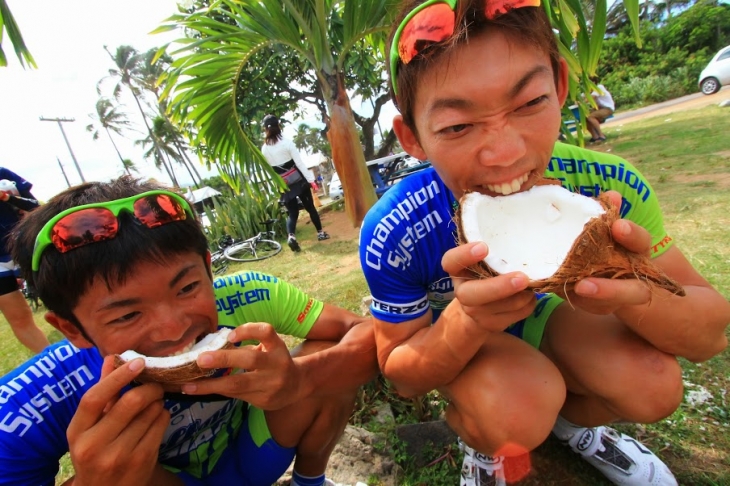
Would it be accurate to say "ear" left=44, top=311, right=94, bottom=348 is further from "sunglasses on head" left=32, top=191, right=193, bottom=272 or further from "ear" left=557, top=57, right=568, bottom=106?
"ear" left=557, top=57, right=568, bottom=106

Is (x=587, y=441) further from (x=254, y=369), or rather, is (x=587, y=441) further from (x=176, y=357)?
(x=176, y=357)

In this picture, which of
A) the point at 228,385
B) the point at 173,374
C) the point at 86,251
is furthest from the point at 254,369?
the point at 86,251

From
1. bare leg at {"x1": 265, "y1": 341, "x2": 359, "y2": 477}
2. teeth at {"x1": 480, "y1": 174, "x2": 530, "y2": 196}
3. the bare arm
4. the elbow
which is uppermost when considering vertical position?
teeth at {"x1": 480, "y1": 174, "x2": 530, "y2": 196}

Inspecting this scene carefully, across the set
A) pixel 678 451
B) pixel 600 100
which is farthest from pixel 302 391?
pixel 600 100

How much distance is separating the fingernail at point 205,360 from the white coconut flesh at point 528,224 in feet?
2.51

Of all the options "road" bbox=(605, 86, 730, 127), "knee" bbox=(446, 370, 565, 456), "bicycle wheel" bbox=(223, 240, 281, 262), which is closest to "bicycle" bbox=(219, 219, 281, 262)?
"bicycle wheel" bbox=(223, 240, 281, 262)

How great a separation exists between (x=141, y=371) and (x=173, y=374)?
9 centimetres

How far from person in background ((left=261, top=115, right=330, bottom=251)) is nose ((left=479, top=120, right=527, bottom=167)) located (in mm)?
5416

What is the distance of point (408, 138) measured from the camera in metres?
1.47

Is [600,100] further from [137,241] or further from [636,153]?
[137,241]

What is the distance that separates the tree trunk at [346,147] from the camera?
3170 mm

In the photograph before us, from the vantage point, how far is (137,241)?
4.11 ft

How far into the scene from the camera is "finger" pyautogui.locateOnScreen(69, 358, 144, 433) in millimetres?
1005

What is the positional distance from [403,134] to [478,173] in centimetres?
41
